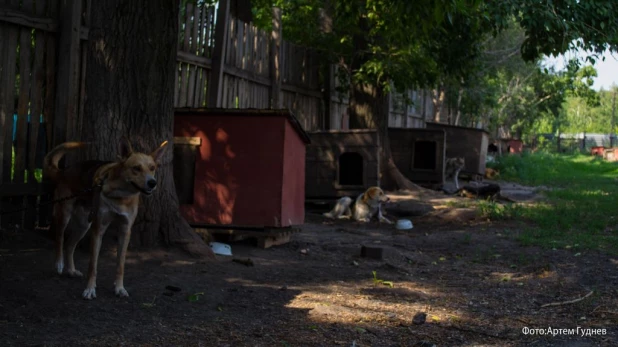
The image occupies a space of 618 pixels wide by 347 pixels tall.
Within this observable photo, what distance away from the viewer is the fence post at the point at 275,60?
43.0ft

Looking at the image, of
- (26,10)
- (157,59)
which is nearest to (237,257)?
(157,59)

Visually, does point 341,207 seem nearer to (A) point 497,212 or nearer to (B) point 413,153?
(A) point 497,212

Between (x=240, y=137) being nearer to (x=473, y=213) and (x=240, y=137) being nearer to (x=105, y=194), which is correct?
(x=105, y=194)

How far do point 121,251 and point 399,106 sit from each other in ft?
65.6

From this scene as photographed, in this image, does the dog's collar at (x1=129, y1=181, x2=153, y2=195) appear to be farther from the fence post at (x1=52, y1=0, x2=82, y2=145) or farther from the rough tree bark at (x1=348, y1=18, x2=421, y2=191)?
the rough tree bark at (x1=348, y1=18, x2=421, y2=191)

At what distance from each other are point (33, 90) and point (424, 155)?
13222 millimetres

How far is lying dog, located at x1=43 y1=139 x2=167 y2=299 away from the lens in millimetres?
5316

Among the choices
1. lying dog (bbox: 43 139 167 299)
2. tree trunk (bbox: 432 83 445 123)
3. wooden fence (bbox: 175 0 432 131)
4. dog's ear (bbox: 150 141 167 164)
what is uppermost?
tree trunk (bbox: 432 83 445 123)

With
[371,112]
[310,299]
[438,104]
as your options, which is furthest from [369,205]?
[438,104]

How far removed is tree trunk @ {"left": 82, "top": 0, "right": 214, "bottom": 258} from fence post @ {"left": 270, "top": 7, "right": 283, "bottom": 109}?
6171 millimetres

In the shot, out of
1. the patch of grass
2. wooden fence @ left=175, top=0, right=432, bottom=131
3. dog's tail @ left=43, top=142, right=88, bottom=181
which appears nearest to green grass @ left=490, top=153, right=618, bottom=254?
the patch of grass

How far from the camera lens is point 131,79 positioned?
672 cm

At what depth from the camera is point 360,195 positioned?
13148 millimetres

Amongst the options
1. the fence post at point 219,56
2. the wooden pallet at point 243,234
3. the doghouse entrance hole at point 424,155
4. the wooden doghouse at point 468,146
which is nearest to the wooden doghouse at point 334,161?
the fence post at point 219,56
